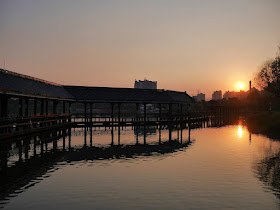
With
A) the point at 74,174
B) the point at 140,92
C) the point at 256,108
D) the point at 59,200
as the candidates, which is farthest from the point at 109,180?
the point at 256,108

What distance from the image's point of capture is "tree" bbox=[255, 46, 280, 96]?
6625 centimetres

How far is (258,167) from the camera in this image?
18.2 metres

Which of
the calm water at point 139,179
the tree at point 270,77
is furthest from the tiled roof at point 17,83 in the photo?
the tree at point 270,77

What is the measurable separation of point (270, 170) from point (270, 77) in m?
60.9

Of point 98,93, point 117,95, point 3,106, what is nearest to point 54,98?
point 3,106

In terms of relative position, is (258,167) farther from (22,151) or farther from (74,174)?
(22,151)

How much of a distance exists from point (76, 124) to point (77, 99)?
393cm

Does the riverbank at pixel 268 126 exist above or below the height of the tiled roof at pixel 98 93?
below

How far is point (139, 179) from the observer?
15.1 metres

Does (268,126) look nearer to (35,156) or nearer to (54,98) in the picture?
(54,98)

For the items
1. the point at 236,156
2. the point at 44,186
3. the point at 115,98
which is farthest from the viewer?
the point at 115,98

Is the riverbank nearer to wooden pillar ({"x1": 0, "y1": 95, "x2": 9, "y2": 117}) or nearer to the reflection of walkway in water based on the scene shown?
the reflection of walkway in water

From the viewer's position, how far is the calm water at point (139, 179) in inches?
454

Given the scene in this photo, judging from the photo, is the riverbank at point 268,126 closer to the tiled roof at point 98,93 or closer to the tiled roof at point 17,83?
the tiled roof at point 98,93
